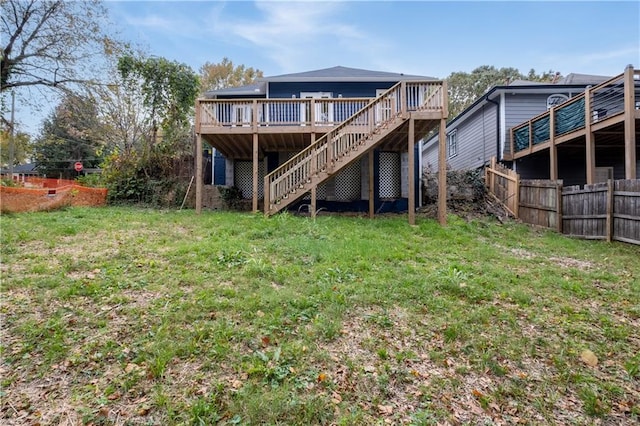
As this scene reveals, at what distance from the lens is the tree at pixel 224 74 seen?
1137 inches

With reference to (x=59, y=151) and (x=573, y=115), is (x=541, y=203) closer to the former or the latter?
(x=573, y=115)

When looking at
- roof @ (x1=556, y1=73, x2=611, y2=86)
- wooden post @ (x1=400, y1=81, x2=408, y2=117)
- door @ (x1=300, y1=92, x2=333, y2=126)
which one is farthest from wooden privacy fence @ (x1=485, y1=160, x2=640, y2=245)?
roof @ (x1=556, y1=73, x2=611, y2=86)

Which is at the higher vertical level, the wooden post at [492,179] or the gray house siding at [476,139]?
the gray house siding at [476,139]

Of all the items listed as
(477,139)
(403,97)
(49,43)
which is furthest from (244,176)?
(477,139)

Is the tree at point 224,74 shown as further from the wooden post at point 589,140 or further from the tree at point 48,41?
the wooden post at point 589,140

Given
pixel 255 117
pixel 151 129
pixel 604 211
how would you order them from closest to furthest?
1. pixel 604 211
2. pixel 255 117
3. pixel 151 129

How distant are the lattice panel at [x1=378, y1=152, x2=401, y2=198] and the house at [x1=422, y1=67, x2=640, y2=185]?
442cm

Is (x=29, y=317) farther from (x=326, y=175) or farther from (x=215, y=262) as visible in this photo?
(x=326, y=175)

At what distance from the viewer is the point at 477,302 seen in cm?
363

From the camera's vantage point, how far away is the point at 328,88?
Result: 488 inches

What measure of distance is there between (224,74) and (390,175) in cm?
2380

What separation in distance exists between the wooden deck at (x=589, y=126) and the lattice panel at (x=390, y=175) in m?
4.64

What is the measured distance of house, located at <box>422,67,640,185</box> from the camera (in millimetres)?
9602

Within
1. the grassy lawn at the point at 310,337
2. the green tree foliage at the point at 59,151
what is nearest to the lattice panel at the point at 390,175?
the grassy lawn at the point at 310,337
